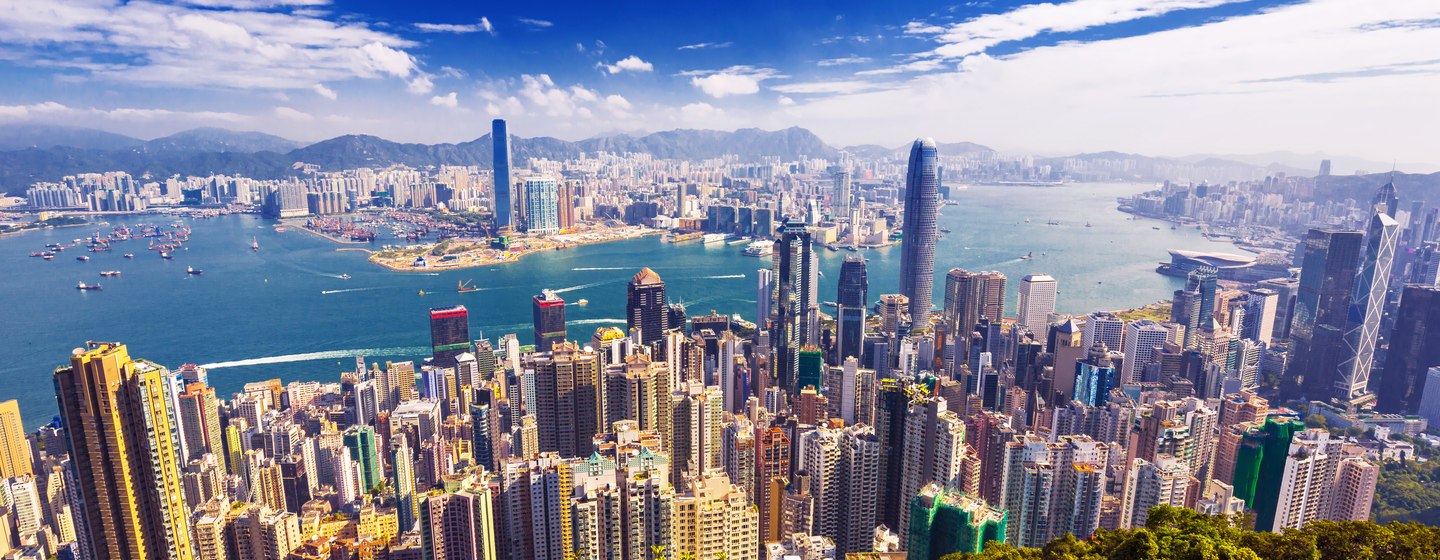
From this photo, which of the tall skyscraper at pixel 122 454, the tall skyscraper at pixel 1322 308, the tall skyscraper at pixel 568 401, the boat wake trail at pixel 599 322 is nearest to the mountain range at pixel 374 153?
the tall skyscraper at pixel 1322 308

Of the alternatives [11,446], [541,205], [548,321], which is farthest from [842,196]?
[11,446]

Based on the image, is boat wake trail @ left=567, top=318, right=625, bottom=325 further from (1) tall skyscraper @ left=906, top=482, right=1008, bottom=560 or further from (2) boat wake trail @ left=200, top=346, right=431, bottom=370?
(1) tall skyscraper @ left=906, top=482, right=1008, bottom=560

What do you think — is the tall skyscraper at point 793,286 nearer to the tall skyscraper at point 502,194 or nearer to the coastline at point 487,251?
the coastline at point 487,251

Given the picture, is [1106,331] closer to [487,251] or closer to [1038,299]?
[1038,299]

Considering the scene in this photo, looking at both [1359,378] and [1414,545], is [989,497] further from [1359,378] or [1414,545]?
[1359,378]

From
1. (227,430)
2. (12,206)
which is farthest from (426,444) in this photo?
(12,206)

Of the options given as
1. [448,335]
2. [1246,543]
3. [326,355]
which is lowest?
[326,355]
